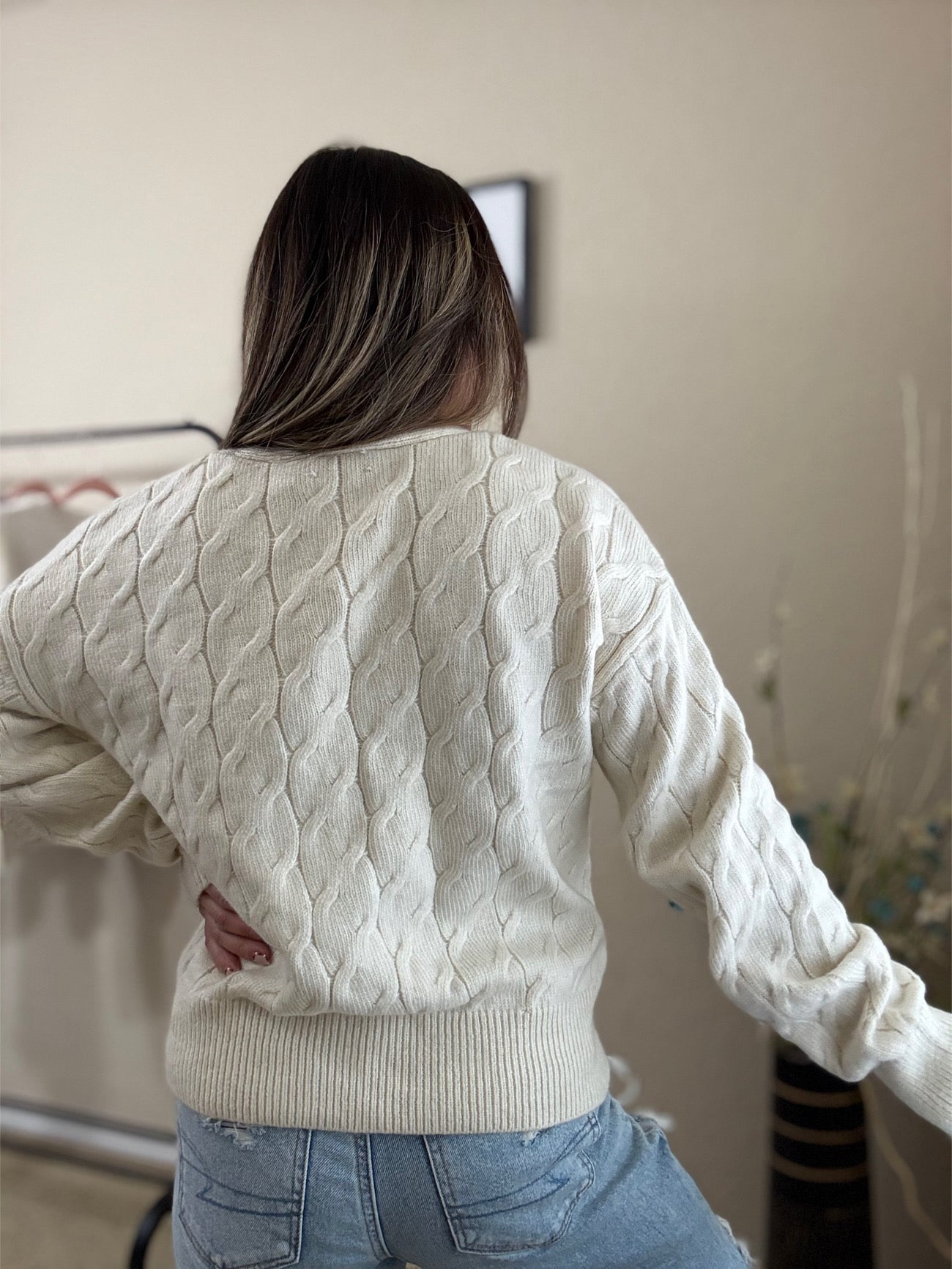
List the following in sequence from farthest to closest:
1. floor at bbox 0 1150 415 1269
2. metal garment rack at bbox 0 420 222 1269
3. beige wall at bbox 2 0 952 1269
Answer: floor at bbox 0 1150 415 1269 → beige wall at bbox 2 0 952 1269 → metal garment rack at bbox 0 420 222 1269

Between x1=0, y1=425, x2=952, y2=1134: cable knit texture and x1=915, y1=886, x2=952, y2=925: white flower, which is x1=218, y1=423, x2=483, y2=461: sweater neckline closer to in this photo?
x1=0, y1=425, x2=952, y2=1134: cable knit texture

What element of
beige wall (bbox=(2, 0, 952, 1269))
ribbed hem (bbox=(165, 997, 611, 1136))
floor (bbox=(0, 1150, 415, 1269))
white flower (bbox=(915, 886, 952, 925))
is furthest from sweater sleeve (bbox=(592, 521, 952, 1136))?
floor (bbox=(0, 1150, 415, 1269))

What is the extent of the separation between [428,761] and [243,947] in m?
0.23

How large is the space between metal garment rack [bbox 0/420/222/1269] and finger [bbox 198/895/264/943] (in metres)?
0.45

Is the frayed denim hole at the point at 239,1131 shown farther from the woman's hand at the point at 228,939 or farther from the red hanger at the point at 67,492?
the red hanger at the point at 67,492

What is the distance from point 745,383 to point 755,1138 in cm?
113

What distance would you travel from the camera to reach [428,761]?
0.78 meters

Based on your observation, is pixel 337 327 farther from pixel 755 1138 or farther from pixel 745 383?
pixel 755 1138

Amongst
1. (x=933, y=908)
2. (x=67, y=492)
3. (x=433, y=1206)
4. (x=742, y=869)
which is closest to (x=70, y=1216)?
(x=67, y=492)

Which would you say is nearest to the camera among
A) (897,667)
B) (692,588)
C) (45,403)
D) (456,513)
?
(456,513)

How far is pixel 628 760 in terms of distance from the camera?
800 mm

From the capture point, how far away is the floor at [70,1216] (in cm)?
190

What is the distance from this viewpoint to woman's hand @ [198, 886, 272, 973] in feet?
2.75

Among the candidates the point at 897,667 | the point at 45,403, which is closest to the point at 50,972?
the point at 45,403
